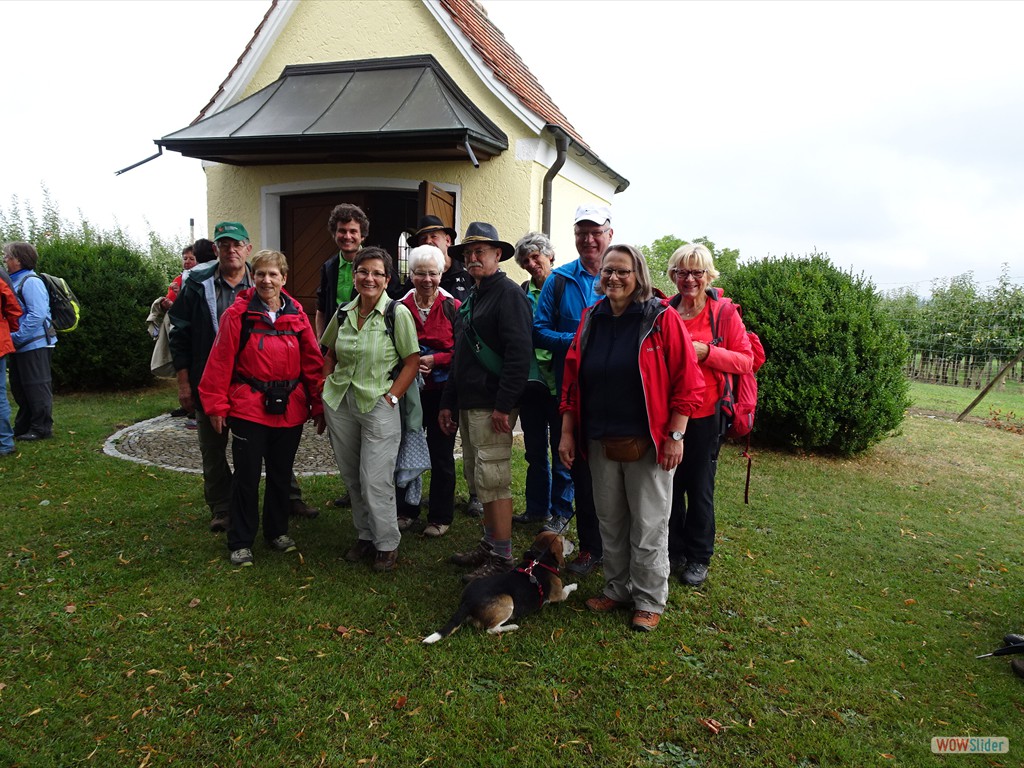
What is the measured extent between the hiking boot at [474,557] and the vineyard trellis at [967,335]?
13904 mm

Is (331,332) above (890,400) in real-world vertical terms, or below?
above

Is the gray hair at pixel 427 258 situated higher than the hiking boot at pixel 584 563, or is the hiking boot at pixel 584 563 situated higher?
the gray hair at pixel 427 258

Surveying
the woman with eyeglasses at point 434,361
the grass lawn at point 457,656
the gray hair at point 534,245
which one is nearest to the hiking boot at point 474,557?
the grass lawn at point 457,656

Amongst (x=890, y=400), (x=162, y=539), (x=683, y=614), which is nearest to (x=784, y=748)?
(x=683, y=614)

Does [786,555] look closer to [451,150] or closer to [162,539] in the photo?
[162,539]

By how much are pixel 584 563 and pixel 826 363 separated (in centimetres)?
445

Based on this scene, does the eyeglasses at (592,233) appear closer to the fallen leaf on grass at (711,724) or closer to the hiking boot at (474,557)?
the hiking boot at (474,557)

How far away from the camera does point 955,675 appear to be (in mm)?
3156

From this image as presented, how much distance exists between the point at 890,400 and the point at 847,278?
59.8 inches

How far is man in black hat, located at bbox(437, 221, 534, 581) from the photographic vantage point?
3561 mm

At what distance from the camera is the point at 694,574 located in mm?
3918

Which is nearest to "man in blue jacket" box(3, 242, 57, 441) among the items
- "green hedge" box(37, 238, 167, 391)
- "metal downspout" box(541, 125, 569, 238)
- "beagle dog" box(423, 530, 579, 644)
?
"green hedge" box(37, 238, 167, 391)

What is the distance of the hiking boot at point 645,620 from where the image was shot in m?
3.37

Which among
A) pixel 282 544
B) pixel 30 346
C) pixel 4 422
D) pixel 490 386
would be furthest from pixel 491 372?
pixel 30 346
